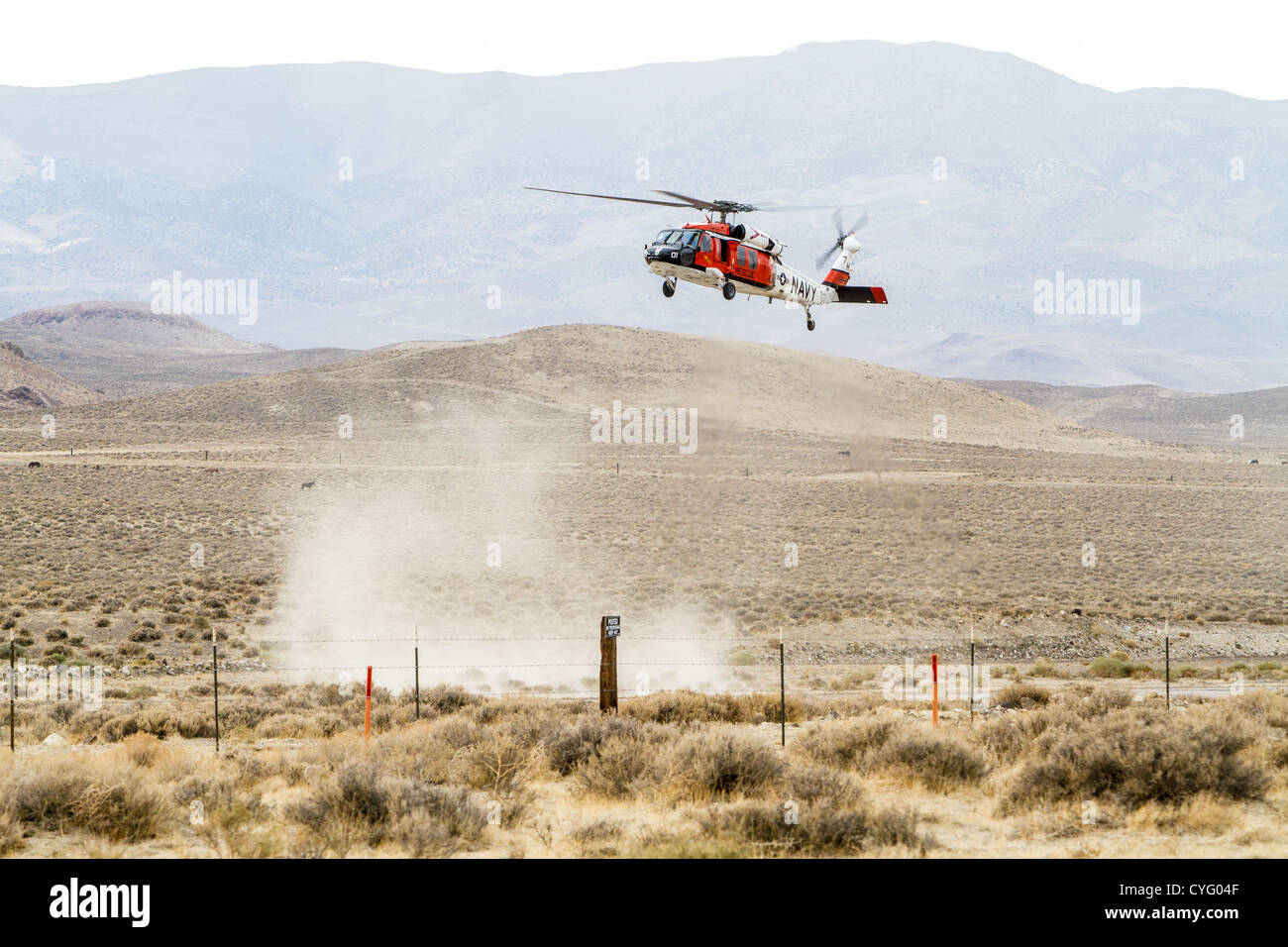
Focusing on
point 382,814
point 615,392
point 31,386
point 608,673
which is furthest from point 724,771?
point 31,386

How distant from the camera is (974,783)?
585 inches

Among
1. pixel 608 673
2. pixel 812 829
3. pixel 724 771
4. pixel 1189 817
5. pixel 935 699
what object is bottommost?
pixel 1189 817

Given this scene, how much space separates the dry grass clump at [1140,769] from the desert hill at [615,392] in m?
84.3

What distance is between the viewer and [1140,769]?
43.5 feet

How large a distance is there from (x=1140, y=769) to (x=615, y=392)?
107 meters

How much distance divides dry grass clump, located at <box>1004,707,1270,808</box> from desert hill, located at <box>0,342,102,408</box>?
140069 mm

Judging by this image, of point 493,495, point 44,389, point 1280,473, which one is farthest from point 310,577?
point 44,389

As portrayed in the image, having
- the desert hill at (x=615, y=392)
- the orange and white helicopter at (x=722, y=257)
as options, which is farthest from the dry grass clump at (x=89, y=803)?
the desert hill at (x=615, y=392)

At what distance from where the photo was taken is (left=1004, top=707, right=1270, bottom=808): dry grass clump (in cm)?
1321

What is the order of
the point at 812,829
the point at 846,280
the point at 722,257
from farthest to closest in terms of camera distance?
the point at 846,280, the point at 722,257, the point at 812,829

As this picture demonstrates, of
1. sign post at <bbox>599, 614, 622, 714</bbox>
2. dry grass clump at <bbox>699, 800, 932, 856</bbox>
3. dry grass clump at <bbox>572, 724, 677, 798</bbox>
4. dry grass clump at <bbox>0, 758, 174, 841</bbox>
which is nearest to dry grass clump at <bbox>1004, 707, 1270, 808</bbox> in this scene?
dry grass clump at <bbox>699, 800, 932, 856</bbox>

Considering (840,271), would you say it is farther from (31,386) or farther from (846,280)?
(31,386)

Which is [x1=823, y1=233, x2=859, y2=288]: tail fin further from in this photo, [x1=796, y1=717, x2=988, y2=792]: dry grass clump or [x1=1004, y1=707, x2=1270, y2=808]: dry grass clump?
[x1=1004, y1=707, x2=1270, y2=808]: dry grass clump

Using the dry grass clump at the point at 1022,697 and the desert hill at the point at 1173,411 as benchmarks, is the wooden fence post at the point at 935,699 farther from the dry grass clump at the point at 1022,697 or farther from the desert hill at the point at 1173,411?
the desert hill at the point at 1173,411
